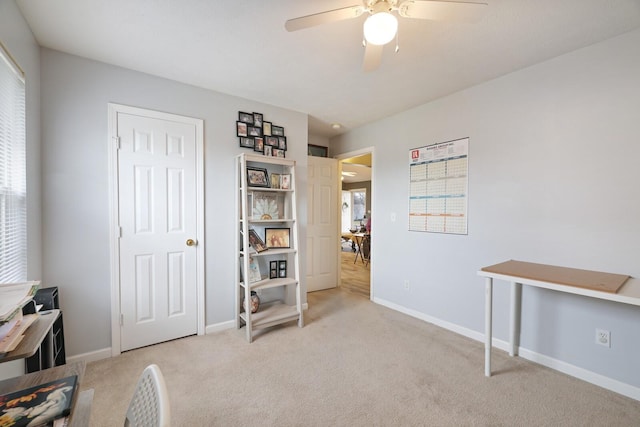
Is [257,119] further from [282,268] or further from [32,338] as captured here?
[32,338]

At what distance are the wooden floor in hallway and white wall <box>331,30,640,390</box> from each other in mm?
1286

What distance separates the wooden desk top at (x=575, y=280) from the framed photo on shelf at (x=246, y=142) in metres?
2.49

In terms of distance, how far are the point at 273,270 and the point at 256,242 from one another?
16.5 inches

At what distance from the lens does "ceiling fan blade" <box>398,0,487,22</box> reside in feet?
4.33

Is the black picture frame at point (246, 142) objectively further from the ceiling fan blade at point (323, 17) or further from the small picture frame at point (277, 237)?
the ceiling fan blade at point (323, 17)

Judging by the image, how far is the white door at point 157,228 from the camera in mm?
2396

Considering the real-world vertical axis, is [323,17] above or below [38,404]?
above

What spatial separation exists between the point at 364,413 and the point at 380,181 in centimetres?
261

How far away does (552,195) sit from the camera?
2.22 m

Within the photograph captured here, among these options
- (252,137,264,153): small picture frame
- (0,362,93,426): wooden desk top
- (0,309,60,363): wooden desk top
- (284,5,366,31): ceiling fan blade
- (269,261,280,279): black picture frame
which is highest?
(284,5,366,31): ceiling fan blade

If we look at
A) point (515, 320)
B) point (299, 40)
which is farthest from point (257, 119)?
point (515, 320)

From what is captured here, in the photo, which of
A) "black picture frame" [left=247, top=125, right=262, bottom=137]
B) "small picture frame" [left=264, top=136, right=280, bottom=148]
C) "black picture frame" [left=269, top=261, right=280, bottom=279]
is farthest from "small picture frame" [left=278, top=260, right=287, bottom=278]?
"black picture frame" [left=247, top=125, right=262, bottom=137]

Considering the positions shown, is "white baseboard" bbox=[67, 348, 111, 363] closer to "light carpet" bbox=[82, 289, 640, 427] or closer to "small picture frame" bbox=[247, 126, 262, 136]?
"light carpet" bbox=[82, 289, 640, 427]

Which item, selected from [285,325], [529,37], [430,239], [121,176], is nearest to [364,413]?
[285,325]
